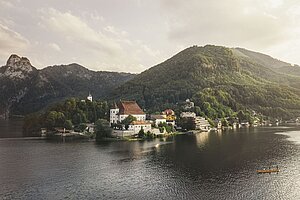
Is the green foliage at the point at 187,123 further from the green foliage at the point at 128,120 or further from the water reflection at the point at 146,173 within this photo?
the water reflection at the point at 146,173

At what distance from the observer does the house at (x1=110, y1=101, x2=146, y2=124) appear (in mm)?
91494

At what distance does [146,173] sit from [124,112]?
50.4 meters

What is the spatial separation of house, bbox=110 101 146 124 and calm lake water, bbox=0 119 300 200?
27685mm

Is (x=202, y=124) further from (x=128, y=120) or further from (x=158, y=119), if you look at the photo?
(x=128, y=120)

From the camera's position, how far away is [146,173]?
4181 cm

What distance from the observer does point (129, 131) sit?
267 ft

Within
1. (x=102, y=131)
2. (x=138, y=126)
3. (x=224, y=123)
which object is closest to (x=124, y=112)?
(x=138, y=126)

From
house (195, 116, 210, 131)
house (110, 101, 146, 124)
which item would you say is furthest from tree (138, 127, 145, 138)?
house (195, 116, 210, 131)

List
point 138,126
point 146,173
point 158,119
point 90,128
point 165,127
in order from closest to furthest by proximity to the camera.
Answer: point 146,173, point 138,126, point 90,128, point 165,127, point 158,119

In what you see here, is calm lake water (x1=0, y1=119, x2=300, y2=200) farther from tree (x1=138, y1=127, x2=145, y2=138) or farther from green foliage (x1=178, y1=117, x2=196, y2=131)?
green foliage (x1=178, y1=117, x2=196, y2=131)

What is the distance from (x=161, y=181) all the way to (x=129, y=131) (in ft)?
144

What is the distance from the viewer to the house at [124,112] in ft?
300

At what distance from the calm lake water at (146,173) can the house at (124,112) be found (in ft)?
90.8

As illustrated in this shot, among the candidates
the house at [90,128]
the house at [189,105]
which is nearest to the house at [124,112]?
the house at [90,128]
